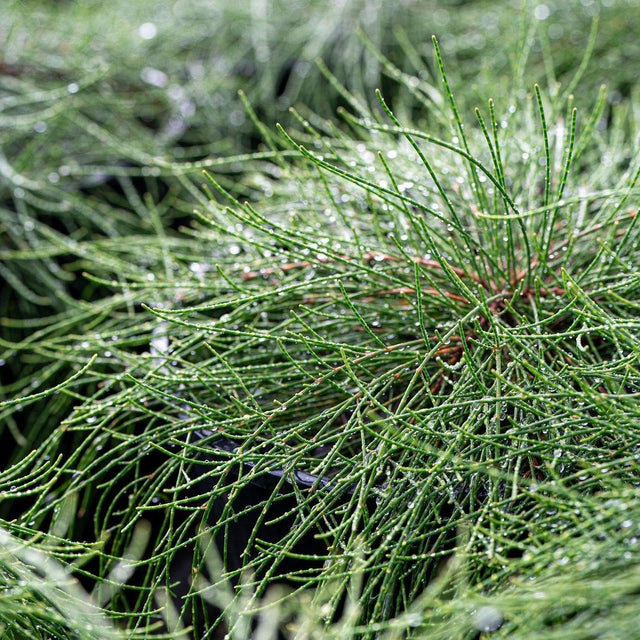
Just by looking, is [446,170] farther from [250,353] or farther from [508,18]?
[508,18]

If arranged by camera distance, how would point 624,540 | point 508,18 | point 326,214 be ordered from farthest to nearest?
point 508,18 → point 326,214 → point 624,540

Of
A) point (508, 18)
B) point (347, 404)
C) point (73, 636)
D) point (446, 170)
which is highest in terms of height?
point (508, 18)

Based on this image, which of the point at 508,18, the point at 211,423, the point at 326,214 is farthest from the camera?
the point at 508,18

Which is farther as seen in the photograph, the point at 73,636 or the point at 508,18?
the point at 508,18

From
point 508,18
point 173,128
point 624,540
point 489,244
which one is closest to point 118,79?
point 173,128

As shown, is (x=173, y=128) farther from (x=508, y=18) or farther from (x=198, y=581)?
(x=198, y=581)

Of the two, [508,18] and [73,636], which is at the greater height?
[508,18]
